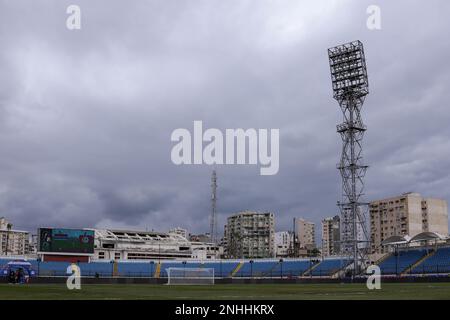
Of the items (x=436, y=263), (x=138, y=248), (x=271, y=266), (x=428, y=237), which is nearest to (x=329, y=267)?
(x=271, y=266)

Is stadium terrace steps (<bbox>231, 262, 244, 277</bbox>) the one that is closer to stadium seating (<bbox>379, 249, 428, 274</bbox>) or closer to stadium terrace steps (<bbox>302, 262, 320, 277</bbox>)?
stadium terrace steps (<bbox>302, 262, 320, 277</bbox>)

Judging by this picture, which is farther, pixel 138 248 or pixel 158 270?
pixel 138 248

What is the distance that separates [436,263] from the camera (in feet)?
291

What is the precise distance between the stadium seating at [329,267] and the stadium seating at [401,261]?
21.9ft

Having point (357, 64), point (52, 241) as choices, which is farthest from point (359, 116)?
point (52, 241)

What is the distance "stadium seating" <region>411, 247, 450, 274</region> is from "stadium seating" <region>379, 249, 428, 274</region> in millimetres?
2470

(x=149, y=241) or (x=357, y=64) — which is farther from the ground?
(x=357, y=64)

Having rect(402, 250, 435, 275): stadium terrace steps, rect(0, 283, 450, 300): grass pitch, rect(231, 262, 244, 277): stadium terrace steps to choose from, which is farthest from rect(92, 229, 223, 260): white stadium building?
rect(0, 283, 450, 300): grass pitch

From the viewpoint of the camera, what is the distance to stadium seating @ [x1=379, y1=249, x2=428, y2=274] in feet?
307

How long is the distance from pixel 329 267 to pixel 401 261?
1496cm

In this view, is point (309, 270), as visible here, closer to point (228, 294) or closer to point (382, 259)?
point (382, 259)
